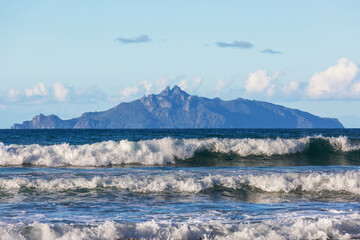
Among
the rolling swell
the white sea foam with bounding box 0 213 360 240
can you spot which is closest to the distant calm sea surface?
the white sea foam with bounding box 0 213 360 240

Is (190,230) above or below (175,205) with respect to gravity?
below

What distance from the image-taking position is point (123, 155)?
28266 mm

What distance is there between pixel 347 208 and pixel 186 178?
6.23m

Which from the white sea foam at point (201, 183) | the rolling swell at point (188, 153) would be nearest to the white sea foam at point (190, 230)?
the white sea foam at point (201, 183)

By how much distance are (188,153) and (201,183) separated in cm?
1374

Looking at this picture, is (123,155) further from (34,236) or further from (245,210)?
(34,236)

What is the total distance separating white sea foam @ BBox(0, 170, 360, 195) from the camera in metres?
16.9

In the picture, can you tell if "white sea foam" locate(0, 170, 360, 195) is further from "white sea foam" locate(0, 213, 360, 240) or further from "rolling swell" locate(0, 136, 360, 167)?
"rolling swell" locate(0, 136, 360, 167)

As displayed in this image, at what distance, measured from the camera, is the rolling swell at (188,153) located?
27.6 meters

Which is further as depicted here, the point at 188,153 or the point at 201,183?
the point at 188,153

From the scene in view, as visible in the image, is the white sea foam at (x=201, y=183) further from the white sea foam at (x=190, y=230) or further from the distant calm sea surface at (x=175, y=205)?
the white sea foam at (x=190, y=230)

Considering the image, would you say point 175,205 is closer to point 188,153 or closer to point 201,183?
point 201,183

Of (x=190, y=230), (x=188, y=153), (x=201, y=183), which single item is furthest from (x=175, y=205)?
(x=188, y=153)

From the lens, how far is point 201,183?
1734 cm
